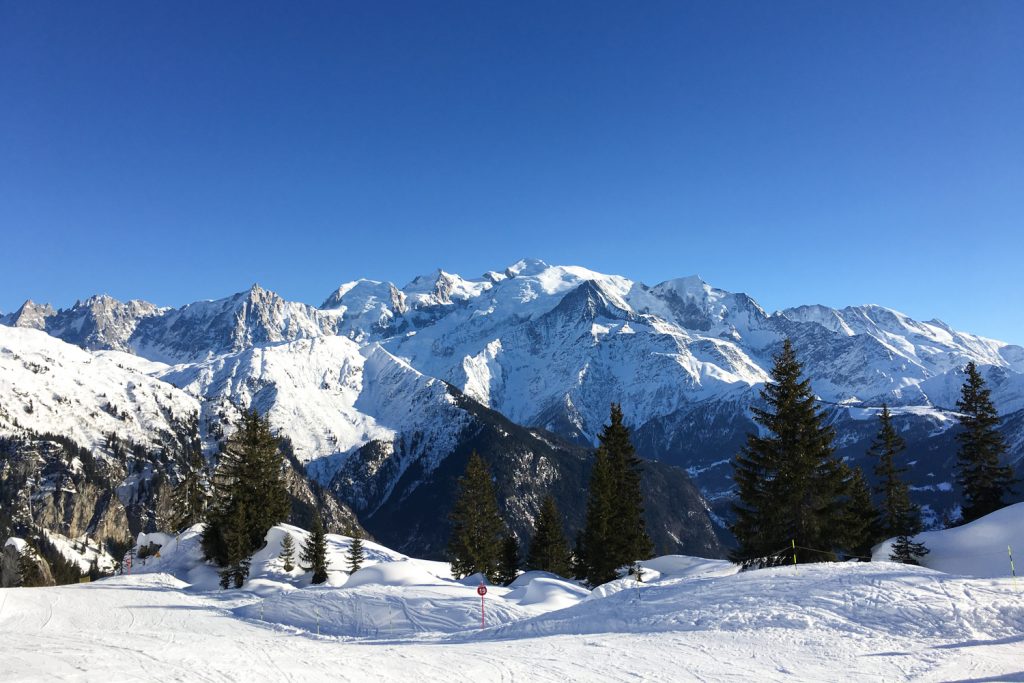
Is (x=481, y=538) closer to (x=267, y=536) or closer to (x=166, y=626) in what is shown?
(x=267, y=536)

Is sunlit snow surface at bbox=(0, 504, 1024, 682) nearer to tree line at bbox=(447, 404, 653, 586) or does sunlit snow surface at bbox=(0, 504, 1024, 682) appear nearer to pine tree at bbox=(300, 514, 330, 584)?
pine tree at bbox=(300, 514, 330, 584)

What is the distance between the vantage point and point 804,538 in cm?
3281

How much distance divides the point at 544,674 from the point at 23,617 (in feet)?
97.1

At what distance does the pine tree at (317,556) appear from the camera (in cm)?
4494

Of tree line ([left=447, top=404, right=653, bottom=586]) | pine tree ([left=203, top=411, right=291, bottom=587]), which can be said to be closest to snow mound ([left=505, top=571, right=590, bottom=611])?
tree line ([left=447, top=404, right=653, bottom=586])

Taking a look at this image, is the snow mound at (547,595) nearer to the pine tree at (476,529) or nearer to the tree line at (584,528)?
the tree line at (584,528)

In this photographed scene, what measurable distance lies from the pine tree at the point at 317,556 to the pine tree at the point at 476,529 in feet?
55.4

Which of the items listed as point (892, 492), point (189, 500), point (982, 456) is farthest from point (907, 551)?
point (189, 500)

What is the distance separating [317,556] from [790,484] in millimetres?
32153

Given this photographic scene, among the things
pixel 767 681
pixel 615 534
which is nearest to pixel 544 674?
pixel 767 681

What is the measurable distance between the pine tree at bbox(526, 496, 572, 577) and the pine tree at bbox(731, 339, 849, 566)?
35899 millimetres

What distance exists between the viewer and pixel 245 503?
52219 millimetres

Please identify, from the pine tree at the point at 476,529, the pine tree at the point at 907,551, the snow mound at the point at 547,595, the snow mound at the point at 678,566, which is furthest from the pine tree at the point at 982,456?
the pine tree at the point at 476,529

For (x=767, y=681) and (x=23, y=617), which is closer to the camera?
(x=767, y=681)
